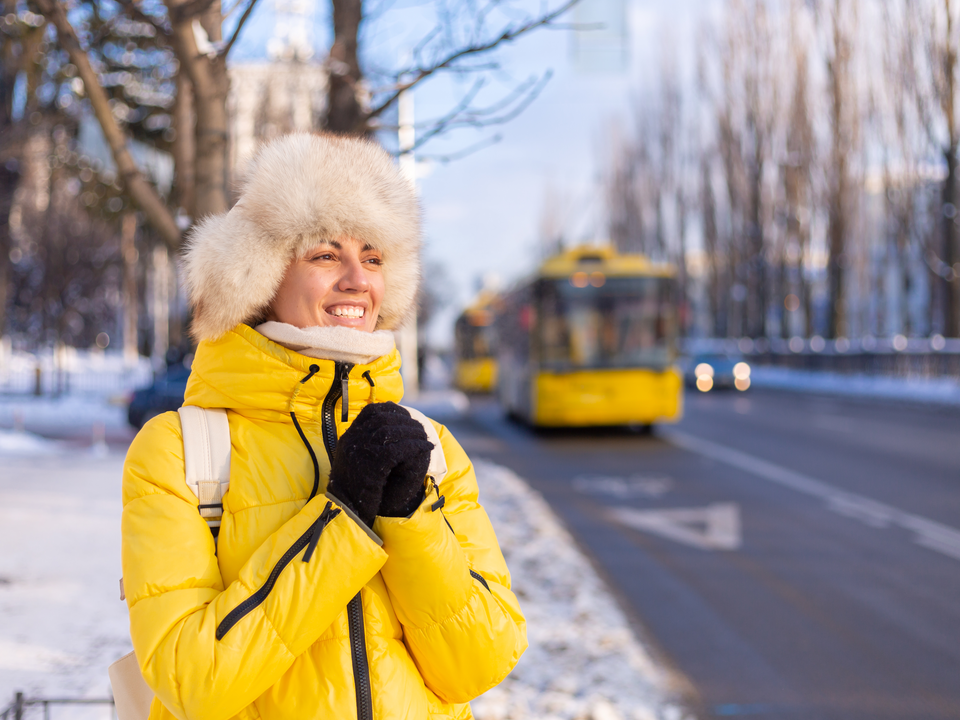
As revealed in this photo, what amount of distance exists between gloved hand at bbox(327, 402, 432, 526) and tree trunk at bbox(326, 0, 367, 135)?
184 inches

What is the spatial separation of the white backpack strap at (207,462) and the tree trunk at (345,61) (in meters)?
4.50

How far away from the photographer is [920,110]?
25.0 m

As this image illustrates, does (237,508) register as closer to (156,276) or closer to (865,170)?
(865,170)

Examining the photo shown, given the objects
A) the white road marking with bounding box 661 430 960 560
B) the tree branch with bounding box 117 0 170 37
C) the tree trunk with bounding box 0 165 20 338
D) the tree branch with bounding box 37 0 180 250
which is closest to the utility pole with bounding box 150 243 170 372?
the tree trunk with bounding box 0 165 20 338

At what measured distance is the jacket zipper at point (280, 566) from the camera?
1542 mm

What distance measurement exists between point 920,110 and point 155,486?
2782cm

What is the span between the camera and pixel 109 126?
16.4ft

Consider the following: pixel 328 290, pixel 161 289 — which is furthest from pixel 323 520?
pixel 161 289

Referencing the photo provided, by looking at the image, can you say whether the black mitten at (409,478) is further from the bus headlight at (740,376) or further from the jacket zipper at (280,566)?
the bus headlight at (740,376)

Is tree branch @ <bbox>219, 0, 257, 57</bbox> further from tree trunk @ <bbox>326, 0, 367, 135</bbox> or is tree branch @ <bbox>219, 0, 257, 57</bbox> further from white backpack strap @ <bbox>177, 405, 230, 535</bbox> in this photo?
white backpack strap @ <bbox>177, 405, 230, 535</bbox>

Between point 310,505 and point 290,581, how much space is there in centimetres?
14

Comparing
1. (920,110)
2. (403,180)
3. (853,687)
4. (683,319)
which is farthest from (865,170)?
(403,180)

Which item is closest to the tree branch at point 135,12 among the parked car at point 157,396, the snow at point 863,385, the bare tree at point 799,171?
the parked car at point 157,396

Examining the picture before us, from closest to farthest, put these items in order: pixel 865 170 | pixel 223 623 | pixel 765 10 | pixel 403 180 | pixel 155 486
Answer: pixel 223 623
pixel 155 486
pixel 403 180
pixel 865 170
pixel 765 10
